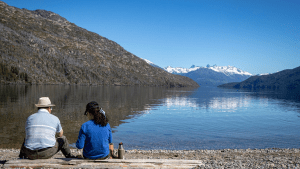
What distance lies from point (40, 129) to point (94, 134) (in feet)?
7.74

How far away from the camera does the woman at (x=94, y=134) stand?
1012 centimetres

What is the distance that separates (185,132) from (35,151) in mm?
21991

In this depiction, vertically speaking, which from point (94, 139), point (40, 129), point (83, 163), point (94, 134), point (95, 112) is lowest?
point (83, 163)

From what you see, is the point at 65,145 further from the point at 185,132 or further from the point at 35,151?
the point at 185,132

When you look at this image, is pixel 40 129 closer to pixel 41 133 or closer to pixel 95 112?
pixel 41 133

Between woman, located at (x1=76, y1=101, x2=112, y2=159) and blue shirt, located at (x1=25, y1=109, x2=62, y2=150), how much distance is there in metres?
1.36

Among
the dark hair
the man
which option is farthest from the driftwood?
the dark hair

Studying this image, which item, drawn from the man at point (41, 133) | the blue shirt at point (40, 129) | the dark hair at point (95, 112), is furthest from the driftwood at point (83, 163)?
the dark hair at point (95, 112)

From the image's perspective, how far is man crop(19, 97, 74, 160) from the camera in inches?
401

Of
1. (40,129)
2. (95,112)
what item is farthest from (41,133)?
(95,112)

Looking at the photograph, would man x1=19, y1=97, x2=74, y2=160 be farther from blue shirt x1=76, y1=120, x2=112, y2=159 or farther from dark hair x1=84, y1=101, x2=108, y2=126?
dark hair x1=84, y1=101, x2=108, y2=126

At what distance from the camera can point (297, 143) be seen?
1025 inches

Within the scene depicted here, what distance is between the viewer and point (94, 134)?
10.4 m

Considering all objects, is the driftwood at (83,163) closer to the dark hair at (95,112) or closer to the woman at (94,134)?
the woman at (94,134)
